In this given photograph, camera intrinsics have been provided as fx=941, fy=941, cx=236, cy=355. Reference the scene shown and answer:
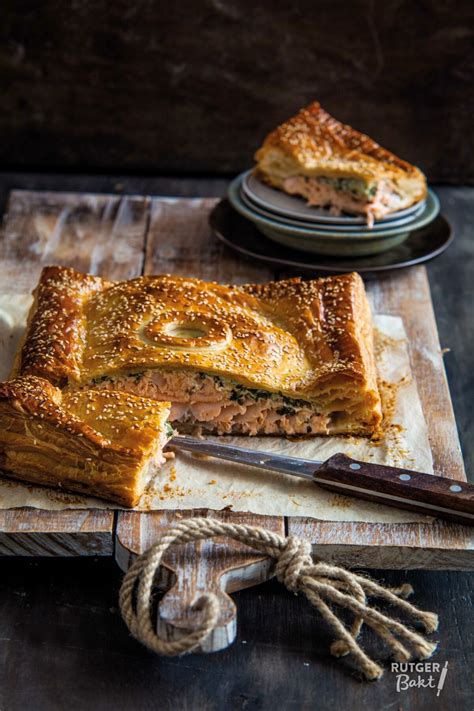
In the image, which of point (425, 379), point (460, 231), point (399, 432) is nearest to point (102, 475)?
point (399, 432)

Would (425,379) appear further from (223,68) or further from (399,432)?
(223,68)

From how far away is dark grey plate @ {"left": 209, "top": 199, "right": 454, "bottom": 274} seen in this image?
518 centimetres

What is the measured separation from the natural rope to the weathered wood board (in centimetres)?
8

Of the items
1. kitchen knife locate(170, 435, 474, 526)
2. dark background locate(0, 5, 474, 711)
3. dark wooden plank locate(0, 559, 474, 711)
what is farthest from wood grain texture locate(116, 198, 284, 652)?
dark background locate(0, 5, 474, 711)

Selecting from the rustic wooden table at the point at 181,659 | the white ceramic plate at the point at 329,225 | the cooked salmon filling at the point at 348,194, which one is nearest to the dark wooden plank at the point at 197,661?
the rustic wooden table at the point at 181,659

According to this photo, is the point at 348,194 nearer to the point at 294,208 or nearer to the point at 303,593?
the point at 294,208

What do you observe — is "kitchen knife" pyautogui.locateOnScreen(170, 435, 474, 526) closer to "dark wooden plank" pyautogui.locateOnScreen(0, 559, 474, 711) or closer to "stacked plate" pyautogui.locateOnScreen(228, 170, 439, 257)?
"dark wooden plank" pyautogui.locateOnScreen(0, 559, 474, 711)

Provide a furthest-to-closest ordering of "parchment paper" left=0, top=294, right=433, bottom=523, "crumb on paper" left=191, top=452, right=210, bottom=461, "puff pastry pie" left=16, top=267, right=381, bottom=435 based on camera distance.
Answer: "puff pastry pie" left=16, top=267, right=381, bottom=435
"crumb on paper" left=191, top=452, right=210, bottom=461
"parchment paper" left=0, top=294, right=433, bottom=523

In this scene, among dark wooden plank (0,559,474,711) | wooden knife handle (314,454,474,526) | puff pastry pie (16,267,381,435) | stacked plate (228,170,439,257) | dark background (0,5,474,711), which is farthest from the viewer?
dark background (0,5,474,711)

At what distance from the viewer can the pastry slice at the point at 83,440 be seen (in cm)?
343

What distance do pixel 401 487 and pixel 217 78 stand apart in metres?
4.39

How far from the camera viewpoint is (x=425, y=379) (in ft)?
14.3

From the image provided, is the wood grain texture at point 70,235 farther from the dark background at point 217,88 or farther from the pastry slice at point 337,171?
the pastry slice at point 337,171

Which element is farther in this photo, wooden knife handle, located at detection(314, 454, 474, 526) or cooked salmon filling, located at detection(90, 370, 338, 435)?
cooked salmon filling, located at detection(90, 370, 338, 435)
